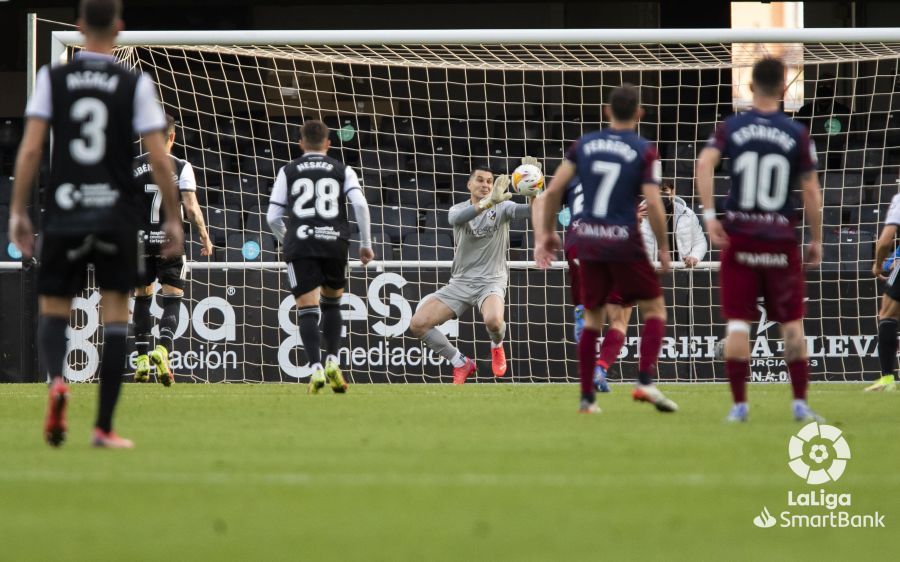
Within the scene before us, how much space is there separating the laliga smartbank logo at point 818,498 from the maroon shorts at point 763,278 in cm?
116

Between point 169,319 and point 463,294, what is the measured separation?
2.53 m

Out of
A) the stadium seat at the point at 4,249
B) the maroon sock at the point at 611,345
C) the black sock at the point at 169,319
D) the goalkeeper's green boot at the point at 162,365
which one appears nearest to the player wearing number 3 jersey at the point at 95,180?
the maroon sock at the point at 611,345

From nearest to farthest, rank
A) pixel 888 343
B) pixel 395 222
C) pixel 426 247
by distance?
pixel 888 343 → pixel 426 247 → pixel 395 222

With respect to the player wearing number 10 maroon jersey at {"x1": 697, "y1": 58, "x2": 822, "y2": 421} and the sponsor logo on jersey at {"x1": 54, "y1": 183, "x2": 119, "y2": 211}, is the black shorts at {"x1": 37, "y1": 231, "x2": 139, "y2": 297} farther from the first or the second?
the player wearing number 10 maroon jersey at {"x1": 697, "y1": 58, "x2": 822, "y2": 421}

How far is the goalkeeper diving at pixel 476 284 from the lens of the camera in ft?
39.4

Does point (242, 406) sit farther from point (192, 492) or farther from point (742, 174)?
point (192, 492)

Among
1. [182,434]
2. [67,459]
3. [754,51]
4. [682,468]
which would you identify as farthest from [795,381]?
[754,51]

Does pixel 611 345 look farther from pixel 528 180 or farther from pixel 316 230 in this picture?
pixel 316 230

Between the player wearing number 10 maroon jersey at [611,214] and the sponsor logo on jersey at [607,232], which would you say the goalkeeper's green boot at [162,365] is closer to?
the player wearing number 10 maroon jersey at [611,214]

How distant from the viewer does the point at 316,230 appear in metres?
9.95

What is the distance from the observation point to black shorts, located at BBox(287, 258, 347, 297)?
393 inches

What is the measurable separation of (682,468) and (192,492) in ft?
5.60

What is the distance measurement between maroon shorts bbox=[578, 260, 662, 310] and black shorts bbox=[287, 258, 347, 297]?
2974 mm

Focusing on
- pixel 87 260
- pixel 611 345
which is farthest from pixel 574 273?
pixel 87 260
